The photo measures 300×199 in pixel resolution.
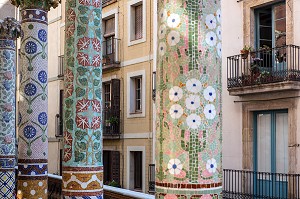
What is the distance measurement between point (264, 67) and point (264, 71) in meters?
0.43

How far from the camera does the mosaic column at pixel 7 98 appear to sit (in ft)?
33.8

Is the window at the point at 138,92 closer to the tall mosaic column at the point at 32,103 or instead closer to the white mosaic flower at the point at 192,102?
the tall mosaic column at the point at 32,103

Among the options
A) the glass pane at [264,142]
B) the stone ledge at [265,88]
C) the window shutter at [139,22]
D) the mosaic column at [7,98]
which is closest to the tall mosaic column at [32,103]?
the mosaic column at [7,98]

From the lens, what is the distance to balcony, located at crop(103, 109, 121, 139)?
67.6ft

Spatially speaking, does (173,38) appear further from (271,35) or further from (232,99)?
(232,99)

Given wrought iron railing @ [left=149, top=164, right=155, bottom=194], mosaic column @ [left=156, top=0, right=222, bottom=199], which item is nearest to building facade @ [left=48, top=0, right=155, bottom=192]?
wrought iron railing @ [left=149, top=164, right=155, bottom=194]

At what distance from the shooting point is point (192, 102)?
3.27 metres

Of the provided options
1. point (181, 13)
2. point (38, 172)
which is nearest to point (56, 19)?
point (38, 172)

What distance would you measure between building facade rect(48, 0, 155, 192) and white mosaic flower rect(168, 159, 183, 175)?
15839 millimetres

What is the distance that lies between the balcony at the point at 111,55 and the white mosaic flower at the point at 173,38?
17428mm

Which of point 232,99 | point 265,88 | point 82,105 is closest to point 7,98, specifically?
point 82,105

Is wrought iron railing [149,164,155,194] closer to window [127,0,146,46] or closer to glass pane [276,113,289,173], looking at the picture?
window [127,0,146,46]

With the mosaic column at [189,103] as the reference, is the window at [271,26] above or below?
above

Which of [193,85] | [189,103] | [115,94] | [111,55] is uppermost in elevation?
[111,55]
